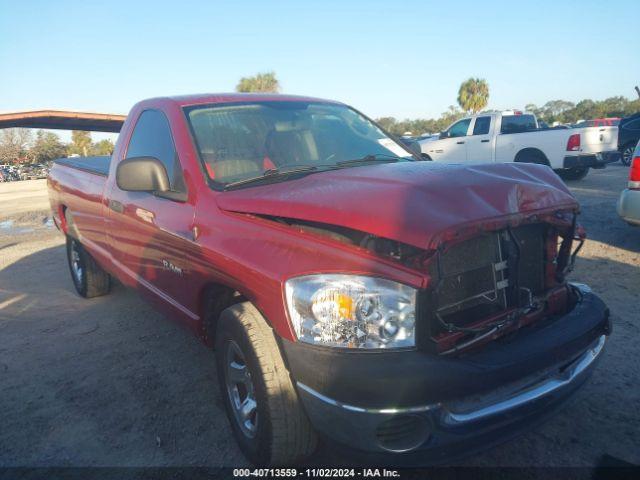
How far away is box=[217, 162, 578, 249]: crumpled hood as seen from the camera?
1823 mm

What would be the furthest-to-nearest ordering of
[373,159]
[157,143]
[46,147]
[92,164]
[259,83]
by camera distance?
[46,147] → [259,83] → [92,164] → [157,143] → [373,159]

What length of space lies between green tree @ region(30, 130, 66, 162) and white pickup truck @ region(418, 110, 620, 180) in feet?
175

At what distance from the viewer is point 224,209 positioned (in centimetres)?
240

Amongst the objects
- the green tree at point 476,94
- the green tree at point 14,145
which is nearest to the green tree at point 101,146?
the green tree at point 14,145

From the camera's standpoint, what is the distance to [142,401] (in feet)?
9.70

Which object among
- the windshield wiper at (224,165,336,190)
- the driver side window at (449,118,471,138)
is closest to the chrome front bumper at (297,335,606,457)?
the windshield wiper at (224,165,336,190)

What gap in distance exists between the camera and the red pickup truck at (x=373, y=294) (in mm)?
1766

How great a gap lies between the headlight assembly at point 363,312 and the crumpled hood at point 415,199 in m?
0.21

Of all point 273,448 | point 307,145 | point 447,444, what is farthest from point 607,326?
point 307,145

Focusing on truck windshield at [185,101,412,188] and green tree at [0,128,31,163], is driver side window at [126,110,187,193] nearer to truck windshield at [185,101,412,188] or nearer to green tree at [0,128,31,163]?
truck windshield at [185,101,412,188]

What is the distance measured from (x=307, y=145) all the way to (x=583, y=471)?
2.32 meters

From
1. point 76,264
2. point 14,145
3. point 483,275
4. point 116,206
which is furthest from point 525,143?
point 14,145

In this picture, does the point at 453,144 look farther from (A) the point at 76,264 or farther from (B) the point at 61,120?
(B) the point at 61,120

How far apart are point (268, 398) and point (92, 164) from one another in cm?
380
